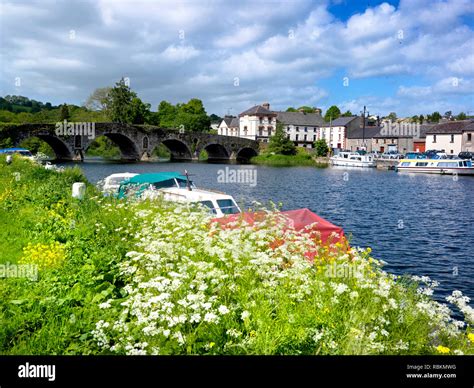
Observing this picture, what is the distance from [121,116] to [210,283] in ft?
303

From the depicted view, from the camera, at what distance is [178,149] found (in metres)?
90.1

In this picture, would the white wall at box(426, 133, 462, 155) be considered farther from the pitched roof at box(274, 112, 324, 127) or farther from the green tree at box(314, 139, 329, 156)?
the pitched roof at box(274, 112, 324, 127)

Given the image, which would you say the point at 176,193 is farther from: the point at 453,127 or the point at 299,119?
the point at 299,119

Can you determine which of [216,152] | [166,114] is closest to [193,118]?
[166,114]

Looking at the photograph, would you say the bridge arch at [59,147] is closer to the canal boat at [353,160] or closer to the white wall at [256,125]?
the canal boat at [353,160]

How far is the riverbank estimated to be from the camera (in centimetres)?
447

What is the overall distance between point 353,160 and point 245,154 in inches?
1102

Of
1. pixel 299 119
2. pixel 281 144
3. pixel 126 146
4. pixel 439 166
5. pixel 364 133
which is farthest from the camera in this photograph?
pixel 299 119

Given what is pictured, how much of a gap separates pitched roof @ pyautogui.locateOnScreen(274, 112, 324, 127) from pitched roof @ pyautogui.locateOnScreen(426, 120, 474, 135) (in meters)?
38.6

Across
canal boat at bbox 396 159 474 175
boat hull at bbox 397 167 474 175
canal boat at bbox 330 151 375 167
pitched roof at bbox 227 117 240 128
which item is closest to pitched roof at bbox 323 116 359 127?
pitched roof at bbox 227 117 240 128

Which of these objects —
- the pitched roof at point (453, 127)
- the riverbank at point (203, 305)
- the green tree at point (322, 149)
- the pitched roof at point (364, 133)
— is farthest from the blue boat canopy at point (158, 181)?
the pitched roof at point (364, 133)

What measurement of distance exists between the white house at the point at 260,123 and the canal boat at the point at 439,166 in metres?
45.6

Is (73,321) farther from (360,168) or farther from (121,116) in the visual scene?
(121,116)

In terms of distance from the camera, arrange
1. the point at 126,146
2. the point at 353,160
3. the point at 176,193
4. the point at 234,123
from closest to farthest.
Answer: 1. the point at 176,193
2. the point at 353,160
3. the point at 126,146
4. the point at 234,123
